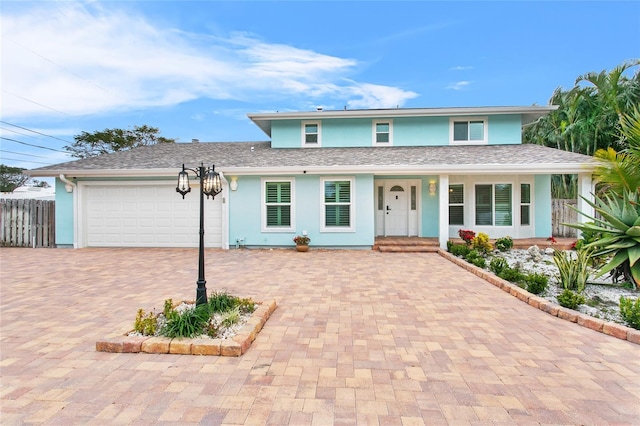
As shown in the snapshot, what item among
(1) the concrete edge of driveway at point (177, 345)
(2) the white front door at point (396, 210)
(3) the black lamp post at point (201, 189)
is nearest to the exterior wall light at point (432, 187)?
(2) the white front door at point (396, 210)

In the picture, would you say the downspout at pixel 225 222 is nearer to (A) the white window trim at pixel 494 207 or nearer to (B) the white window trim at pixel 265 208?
(B) the white window trim at pixel 265 208

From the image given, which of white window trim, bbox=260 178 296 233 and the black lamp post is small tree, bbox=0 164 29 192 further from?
the black lamp post

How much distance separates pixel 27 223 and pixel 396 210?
13.9 m

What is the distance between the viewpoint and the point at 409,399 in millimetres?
2561

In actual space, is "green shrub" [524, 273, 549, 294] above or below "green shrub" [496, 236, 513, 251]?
below

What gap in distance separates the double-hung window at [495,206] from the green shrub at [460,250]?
9.81ft

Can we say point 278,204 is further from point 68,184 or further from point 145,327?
point 68,184

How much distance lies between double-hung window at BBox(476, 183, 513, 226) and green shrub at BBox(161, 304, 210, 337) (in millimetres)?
10754

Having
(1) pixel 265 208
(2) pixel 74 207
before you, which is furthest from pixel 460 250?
(2) pixel 74 207

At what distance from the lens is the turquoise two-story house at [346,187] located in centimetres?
1065

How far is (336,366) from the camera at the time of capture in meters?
3.09

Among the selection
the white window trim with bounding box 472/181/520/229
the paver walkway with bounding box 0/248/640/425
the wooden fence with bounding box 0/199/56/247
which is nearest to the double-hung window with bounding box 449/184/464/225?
the white window trim with bounding box 472/181/520/229

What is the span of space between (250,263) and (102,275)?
3344 millimetres

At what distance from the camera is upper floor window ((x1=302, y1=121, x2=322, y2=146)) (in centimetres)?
1317
